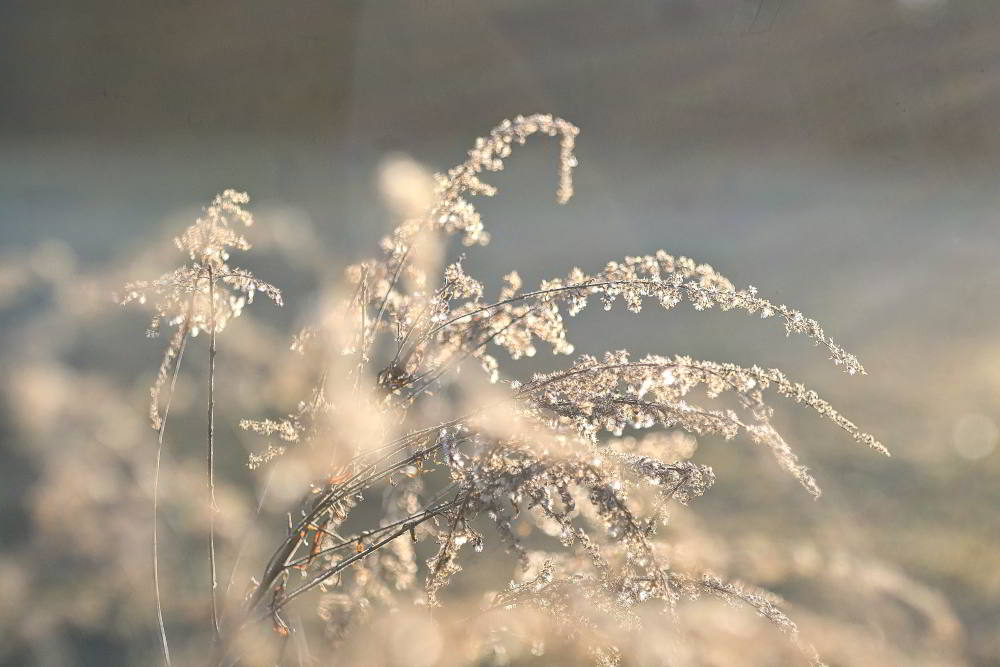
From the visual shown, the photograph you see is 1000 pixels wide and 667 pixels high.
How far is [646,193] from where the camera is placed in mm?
1003

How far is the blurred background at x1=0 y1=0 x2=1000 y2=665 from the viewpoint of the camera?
2.98 feet

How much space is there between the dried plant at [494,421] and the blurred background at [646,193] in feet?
1.12

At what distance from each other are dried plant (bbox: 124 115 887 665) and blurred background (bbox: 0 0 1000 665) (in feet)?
1.12

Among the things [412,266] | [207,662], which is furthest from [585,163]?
[207,662]

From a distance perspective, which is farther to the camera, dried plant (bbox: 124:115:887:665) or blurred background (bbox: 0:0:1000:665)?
blurred background (bbox: 0:0:1000:665)

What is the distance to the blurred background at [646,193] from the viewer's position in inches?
35.8

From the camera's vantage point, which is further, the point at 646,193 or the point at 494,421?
the point at 646,193

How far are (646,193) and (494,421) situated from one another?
66 centimetres

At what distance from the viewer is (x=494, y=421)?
16.4 inches

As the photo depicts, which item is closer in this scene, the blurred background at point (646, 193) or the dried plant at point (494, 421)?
the dried plant at point (494, 421)

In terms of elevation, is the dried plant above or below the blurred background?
below

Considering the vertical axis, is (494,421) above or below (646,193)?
below

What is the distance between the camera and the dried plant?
1.28 feet

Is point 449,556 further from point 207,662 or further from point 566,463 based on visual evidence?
point 207,662
